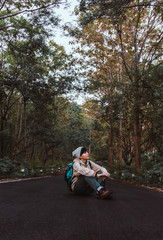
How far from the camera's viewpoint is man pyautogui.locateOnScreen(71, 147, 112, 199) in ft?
16.5

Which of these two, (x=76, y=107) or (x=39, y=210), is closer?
(x=39, y=210)

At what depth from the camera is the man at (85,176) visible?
504 centimetres

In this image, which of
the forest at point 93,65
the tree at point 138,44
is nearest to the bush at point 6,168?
the forest at point 93,65

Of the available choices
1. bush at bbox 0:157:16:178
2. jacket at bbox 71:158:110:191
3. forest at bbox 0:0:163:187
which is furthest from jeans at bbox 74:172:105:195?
bush at bbox 0:157:16:178

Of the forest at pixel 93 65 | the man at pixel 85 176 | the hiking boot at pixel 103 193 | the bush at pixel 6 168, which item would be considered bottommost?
the bush at pixel 6 168

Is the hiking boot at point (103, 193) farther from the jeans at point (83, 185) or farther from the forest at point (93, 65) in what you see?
the forest at point (93, 65)

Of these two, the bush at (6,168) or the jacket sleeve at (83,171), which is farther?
the bush at (6,168)

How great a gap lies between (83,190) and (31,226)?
116 inches

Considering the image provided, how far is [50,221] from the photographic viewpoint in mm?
3090

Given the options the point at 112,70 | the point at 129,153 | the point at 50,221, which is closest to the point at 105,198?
the point at 50,221

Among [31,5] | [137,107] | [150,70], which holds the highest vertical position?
[31,5]

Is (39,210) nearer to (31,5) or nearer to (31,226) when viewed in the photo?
(31,226)

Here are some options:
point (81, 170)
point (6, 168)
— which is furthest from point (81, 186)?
point (6, 168)

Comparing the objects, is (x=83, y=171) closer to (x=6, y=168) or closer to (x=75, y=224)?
(x=75, y=224)
